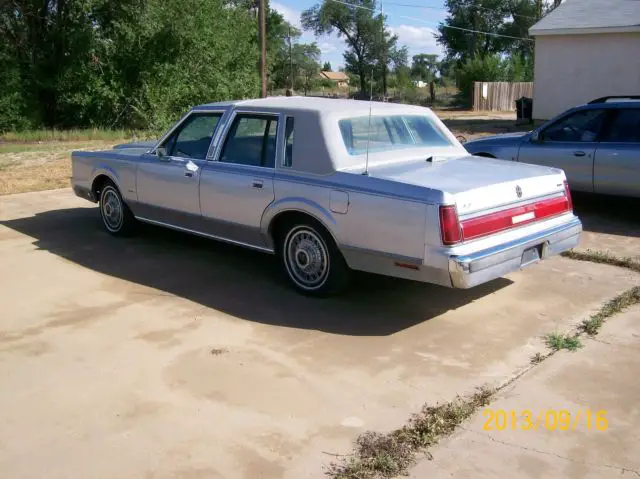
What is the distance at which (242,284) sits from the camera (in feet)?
21.2

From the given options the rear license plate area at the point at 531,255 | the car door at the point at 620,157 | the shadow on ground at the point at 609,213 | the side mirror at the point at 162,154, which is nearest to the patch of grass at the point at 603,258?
the shadow on ground at the point at 609,213

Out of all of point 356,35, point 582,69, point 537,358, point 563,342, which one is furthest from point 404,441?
point 356,35

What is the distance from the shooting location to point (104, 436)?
3.81 metres

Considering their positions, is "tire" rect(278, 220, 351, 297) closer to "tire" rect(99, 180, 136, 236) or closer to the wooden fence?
"tire" rect(99, 180, 136, 236)

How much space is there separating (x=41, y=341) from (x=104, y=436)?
5.33 feet

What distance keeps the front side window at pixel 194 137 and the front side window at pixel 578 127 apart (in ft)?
16.0

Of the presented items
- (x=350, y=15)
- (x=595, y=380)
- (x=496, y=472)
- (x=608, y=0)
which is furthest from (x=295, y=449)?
(x=350, y=15)

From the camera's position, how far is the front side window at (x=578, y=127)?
9117 mm

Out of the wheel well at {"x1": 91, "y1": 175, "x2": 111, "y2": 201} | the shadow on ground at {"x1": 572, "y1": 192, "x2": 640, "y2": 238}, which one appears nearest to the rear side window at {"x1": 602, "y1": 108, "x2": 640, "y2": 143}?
the shadow on ground at {"x1": 572, "y1": 192, "x2": 640, "y2": 238}

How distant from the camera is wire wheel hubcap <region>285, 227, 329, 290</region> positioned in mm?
5867

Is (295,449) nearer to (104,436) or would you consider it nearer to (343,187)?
(104,436)

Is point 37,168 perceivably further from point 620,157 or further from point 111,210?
point 620,157

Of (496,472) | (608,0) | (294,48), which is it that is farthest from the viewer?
(294,48)

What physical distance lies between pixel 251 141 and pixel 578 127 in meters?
4.99
